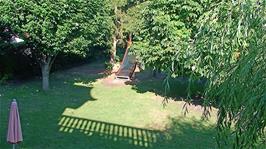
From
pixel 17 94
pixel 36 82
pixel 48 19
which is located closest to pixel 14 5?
pixel 48 19

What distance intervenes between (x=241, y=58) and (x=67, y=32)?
1046 centimetres

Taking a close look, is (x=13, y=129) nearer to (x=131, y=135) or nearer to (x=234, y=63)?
(x=131, y=135)

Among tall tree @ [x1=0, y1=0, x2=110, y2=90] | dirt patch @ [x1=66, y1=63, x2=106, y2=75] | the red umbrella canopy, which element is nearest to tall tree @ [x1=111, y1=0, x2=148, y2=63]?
dirt patch @ [x1=66, y1=63, x2=106, y2=75]

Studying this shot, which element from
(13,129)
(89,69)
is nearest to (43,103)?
(13,129)

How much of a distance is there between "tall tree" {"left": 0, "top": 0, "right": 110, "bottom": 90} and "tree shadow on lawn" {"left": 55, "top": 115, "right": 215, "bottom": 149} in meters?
3.02

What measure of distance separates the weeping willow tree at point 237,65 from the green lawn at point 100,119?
18.7ft

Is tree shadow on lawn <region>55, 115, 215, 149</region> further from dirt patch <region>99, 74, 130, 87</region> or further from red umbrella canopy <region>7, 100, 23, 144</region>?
dirt patch <region>99, 74, 130, 87</region>

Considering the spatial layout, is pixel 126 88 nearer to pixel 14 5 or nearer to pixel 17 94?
pixel 17 94

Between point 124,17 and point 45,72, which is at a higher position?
point 124,17

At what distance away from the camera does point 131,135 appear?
31.8ft

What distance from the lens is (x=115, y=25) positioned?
1755cm

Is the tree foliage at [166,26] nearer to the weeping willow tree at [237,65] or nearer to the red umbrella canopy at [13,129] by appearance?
the red umbrella canopy at [13,129]

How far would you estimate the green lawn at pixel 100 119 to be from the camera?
9164mm

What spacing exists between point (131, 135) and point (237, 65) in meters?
6.81
